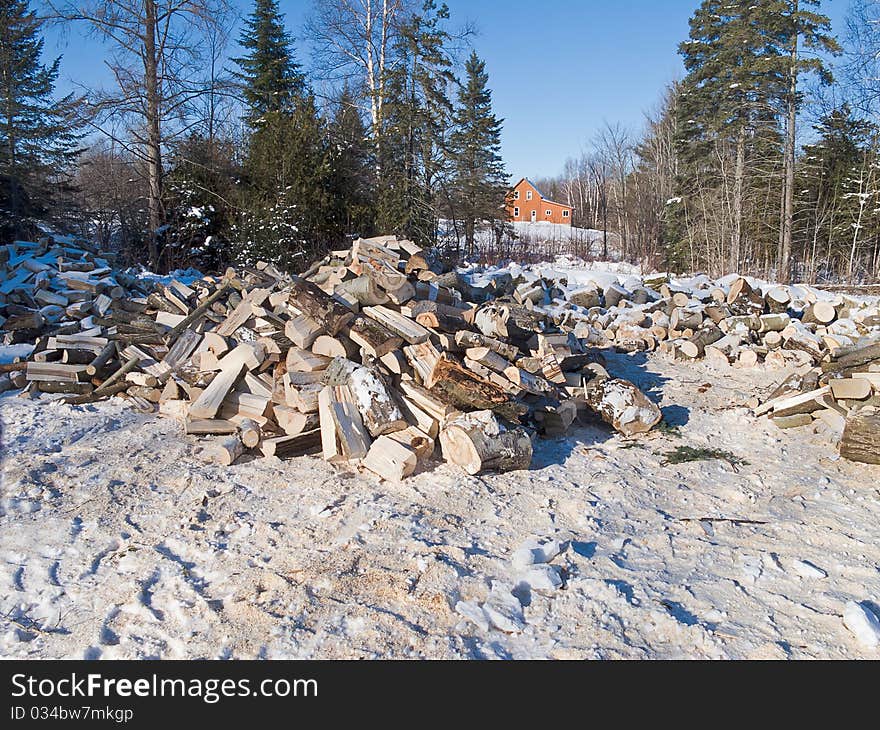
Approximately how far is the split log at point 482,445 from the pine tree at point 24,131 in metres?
11.9

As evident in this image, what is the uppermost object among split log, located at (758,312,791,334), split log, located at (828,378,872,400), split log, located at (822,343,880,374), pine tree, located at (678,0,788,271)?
pine tree, located at (678,0,788,271)

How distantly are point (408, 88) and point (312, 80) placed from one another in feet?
12.5

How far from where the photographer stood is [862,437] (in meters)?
4.34

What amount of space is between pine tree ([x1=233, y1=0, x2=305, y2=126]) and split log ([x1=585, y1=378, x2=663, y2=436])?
50.0ft

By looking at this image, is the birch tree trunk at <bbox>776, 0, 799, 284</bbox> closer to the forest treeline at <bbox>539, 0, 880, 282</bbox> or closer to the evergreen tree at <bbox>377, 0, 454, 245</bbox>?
the forest treeline at <bbox>539, 0, 880, 282</bbox>

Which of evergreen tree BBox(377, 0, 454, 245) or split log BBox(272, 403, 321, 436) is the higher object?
evergreen tree BBox(377, 0, 454, 245)

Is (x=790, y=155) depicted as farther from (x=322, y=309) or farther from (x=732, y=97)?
(x=322, y=309)

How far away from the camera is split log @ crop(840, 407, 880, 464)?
429 cm

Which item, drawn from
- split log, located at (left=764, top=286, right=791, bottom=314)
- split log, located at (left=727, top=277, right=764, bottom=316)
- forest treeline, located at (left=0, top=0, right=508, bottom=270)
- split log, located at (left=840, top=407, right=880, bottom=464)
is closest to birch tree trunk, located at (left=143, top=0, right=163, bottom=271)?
forest treeline, located at (left=0, top=0, right=508, bottom=270)

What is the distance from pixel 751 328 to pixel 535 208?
45.1m

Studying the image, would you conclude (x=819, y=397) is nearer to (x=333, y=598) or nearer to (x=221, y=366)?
(x=333, y=598)
